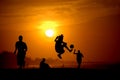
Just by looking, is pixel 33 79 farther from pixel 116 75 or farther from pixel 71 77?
pixel 116 75

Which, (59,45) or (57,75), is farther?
(59,45)

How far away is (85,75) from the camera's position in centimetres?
2578

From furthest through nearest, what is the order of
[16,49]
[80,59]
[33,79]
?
[80,59] → [16,49] → [33,79]

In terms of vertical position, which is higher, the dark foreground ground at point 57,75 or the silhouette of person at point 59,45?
the silhouette of person at point 59,45

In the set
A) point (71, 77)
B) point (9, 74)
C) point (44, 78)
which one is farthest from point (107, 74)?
point (9, 74)

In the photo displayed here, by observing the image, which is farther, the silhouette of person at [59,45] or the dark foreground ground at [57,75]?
the silhouette of person at [59,45]

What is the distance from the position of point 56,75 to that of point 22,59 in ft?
10.5

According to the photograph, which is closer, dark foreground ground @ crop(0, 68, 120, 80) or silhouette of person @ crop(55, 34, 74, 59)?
dark foreground ground @ crop(0, 68, 120, 80)

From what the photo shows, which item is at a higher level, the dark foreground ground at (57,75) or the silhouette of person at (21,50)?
the silhouette of person at (21,50)

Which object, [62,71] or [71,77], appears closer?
[71,77]

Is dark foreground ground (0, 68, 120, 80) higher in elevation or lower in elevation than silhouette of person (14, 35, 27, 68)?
lower

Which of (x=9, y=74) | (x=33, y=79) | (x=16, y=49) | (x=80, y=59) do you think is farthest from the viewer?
(x=80, y=59)

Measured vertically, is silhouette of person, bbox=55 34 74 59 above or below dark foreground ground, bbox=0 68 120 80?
above

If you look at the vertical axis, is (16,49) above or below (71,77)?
above
